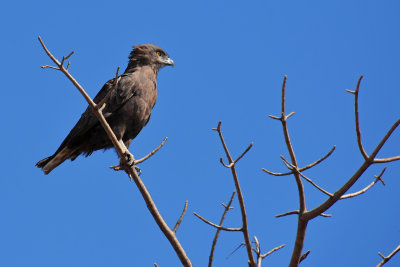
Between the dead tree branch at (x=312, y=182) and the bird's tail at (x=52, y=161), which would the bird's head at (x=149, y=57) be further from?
the dead tree branch at (x=312, y=182)

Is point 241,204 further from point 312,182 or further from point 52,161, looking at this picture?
point 52,161

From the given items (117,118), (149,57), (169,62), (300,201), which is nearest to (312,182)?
(300,201)

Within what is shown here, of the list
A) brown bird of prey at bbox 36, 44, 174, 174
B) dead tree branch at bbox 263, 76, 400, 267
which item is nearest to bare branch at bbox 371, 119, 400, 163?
dead tree branch at bbox 263, 76, 400, 267

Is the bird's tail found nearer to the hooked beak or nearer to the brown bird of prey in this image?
the brown bird of prey

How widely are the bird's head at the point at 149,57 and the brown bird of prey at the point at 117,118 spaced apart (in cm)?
44

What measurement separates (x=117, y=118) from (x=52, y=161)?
111cm

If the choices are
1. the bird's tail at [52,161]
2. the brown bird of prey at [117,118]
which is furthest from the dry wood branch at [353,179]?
the bird's tail at [52,161]

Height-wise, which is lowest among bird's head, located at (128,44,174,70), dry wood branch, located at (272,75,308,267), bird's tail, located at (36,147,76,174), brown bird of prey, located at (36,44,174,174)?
dry wood branch, located at (272,75,308,267)

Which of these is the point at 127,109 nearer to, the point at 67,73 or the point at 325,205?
the point at 67,73

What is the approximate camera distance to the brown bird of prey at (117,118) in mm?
6617

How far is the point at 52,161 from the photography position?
6.84m

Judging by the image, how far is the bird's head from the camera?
7.74 metres

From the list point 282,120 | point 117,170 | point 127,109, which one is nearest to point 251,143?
point 282,120

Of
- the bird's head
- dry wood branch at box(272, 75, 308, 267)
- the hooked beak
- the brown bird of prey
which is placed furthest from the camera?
the hooked beak
